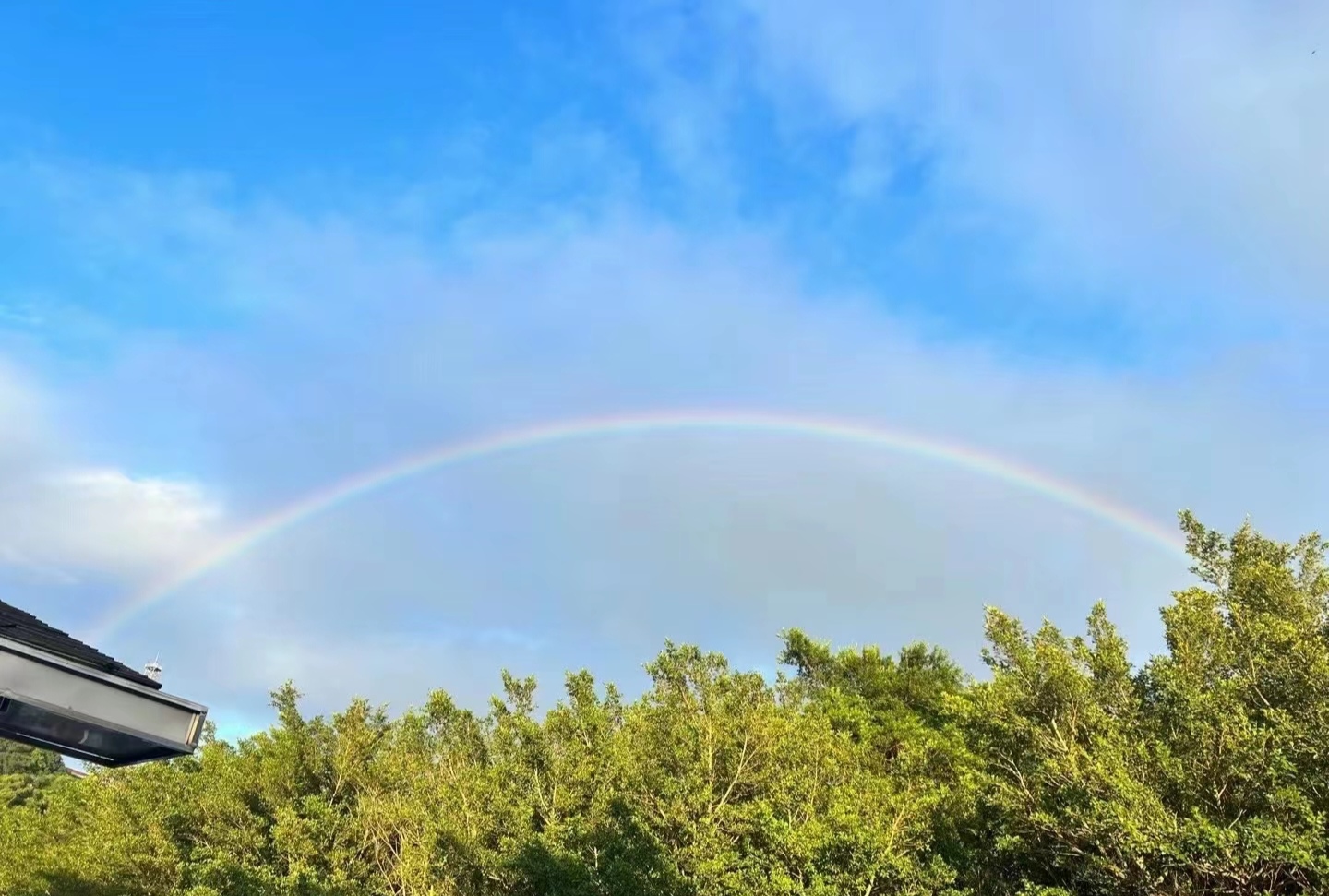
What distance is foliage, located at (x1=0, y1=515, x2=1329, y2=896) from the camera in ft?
43.1

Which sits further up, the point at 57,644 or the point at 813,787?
the point at 813,787

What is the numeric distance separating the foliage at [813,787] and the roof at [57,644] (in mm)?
13444

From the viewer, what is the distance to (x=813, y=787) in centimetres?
2025

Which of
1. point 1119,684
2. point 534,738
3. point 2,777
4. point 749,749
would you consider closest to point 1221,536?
point 1119,684

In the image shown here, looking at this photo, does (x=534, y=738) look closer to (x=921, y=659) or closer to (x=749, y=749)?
(x=749, y=749)

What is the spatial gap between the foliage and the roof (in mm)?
13444

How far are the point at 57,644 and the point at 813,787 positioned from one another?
1915cm

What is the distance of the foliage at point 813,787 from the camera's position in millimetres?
13125

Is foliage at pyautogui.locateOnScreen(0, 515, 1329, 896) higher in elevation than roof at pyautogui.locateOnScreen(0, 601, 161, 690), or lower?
higher

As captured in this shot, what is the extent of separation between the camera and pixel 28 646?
2.90 meters

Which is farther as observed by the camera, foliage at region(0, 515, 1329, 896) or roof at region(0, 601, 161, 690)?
foliage at region(0, 515, 1329, 896)

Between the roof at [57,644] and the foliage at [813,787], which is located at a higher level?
the foliage at [813,787]

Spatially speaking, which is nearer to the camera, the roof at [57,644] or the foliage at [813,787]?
the roof at [57,644]

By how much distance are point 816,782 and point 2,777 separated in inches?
3559
